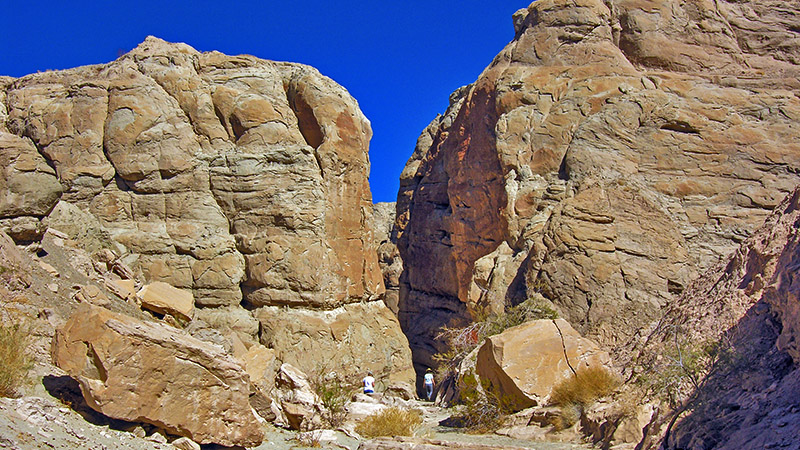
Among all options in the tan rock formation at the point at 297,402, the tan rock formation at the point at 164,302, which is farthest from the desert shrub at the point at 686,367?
the tan rock formation at the point at 164,302

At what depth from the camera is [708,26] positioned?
23.7m

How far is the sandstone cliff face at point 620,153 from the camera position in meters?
17.3

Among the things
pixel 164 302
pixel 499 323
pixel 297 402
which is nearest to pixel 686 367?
pixel 297 402

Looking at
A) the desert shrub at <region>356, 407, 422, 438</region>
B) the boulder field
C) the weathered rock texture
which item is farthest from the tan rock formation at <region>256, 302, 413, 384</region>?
the weathered rock texture

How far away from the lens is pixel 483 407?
37.4ft

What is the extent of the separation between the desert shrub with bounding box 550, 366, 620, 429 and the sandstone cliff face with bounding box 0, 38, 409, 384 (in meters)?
11.8

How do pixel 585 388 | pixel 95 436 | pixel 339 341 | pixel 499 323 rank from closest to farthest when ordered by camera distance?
pixel 95 436 < pixel 585 388 < pixel 499 323 < pixel 339 341

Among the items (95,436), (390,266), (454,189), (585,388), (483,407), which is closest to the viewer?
(95,436)

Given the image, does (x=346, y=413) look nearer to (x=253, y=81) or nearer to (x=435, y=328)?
(x=253, y=81)

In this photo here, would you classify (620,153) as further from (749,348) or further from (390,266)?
(390,266)

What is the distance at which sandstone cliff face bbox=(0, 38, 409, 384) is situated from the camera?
21188 mm

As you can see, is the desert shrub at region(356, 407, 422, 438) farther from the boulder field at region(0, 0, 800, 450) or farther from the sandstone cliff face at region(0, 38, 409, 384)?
the sandstone cliff face at region(0, 38, 409, 384)

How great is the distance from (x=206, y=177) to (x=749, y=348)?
61.4ft

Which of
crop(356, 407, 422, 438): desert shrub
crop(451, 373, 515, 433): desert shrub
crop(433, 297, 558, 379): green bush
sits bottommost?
crop(356, 407, 422, 438): desert shrub
